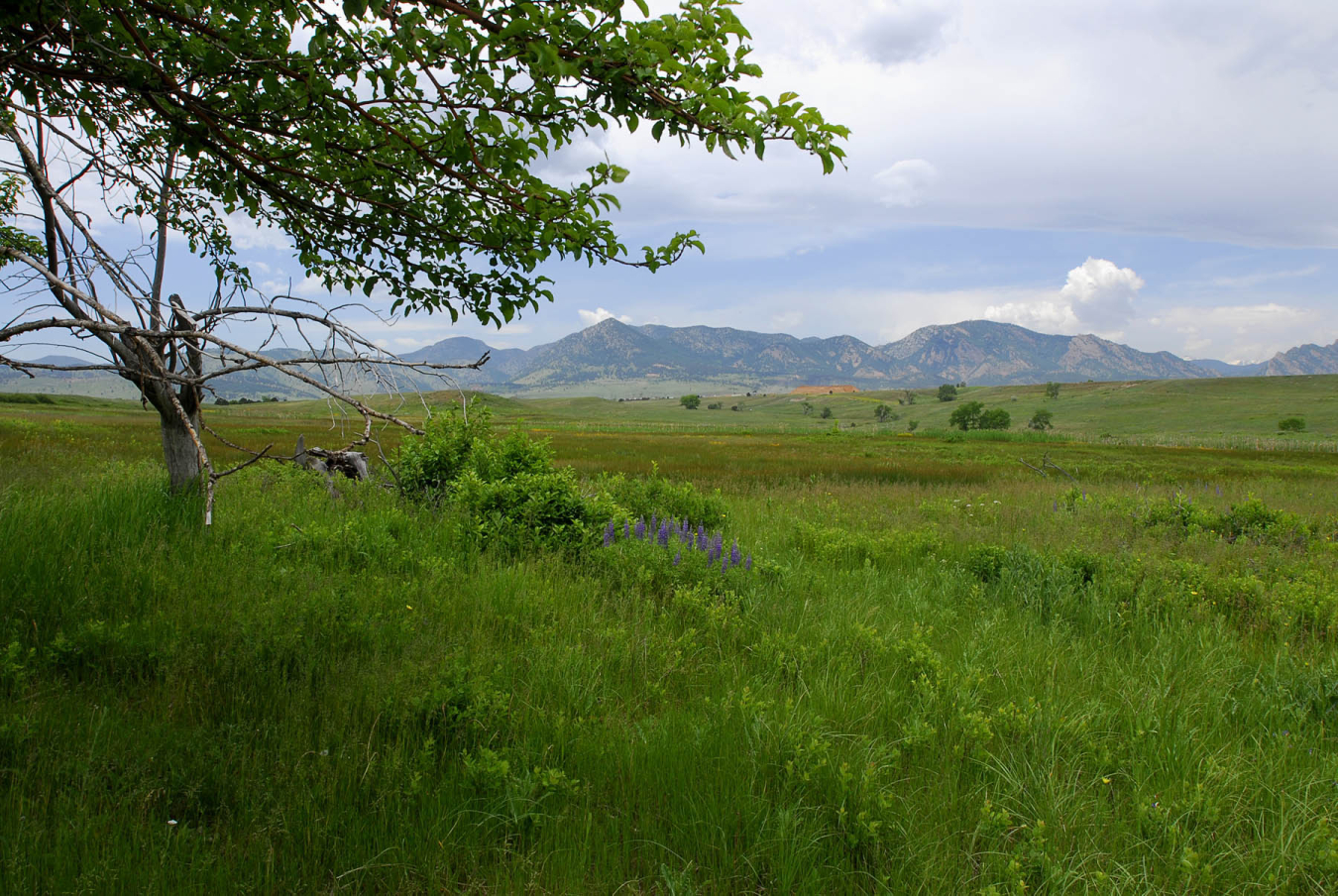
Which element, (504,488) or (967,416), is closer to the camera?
(504,488)

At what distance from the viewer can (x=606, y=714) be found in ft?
11.1

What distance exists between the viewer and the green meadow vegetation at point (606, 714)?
245cm

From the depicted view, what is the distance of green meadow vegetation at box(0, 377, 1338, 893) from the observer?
2447 mm

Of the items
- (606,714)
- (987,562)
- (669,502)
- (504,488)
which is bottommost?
(987,562)

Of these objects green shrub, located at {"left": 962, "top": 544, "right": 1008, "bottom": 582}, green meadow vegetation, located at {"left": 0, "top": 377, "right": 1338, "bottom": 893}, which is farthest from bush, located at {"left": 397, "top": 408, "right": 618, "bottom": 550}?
green shrub, located at {"left": 962, "top": 544, "right": 1008, "bottom": 582}

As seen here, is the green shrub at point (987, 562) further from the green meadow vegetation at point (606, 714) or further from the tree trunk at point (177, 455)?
the tree trunk at point (177, 455)

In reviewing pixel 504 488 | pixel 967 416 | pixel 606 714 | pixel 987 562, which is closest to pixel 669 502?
pixel 504 488

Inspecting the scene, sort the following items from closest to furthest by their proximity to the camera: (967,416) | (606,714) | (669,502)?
(606,714)
(669,502)
(967,416)

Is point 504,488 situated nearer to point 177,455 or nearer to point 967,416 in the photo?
point 177,455

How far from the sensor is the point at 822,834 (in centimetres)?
258

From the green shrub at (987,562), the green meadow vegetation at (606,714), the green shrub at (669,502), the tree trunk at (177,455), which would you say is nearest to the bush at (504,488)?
the green meadow vegetation at (606,714)

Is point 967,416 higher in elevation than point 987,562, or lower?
lower

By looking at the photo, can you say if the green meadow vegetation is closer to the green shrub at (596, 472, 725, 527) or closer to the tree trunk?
the tree trunk

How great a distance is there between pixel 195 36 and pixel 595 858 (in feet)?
15.1
